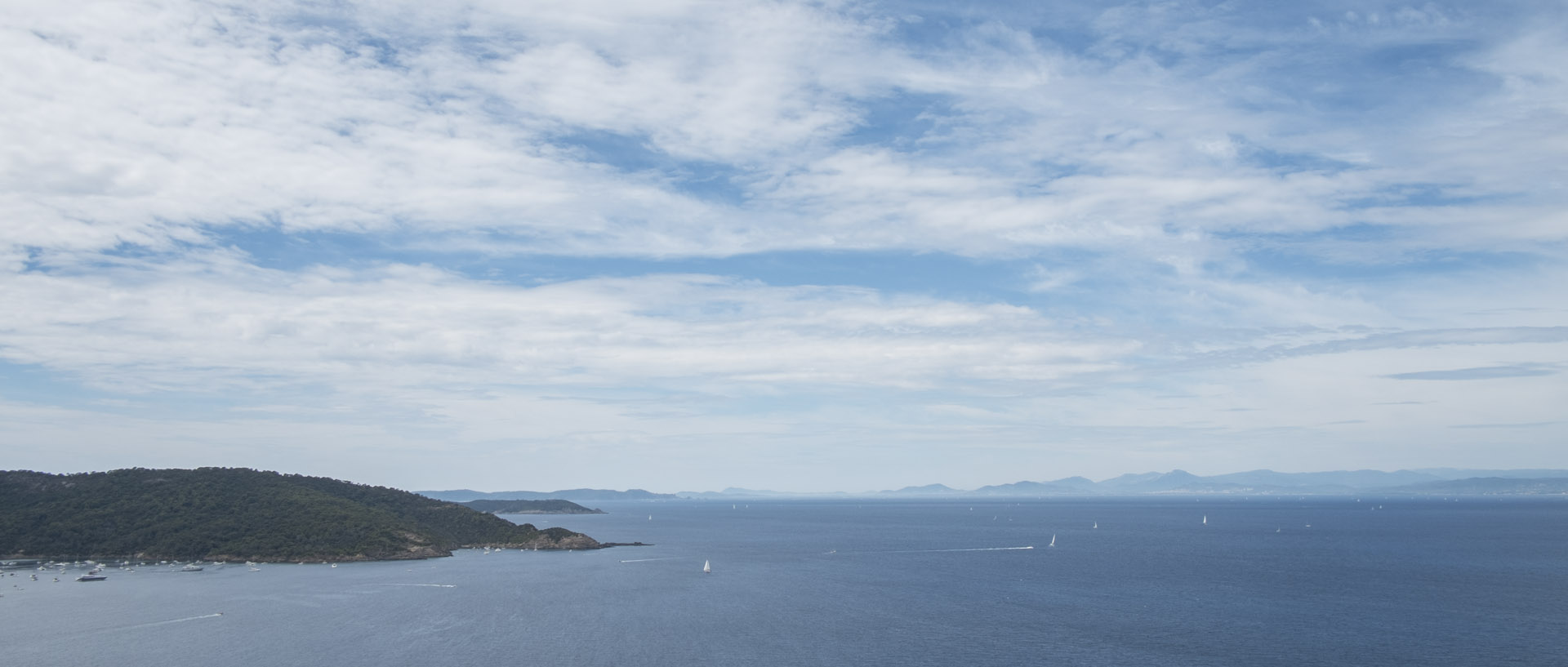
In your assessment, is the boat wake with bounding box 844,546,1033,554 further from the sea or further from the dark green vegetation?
the dark green vegetation

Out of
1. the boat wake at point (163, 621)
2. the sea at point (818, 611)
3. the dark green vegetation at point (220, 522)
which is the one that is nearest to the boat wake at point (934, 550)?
the sea at point (818, 611)

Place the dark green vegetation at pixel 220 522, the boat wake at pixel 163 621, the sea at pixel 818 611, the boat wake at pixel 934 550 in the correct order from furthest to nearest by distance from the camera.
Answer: the boat wake at pixel 934 550, the dark green vegetation at pixel 220 522, the boat wake at pixel 163 621, the sea at pixel 818 611

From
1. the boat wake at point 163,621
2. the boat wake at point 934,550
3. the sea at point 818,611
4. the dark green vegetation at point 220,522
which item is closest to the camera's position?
the sea at point 818,611

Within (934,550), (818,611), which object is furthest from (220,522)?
(934,550)

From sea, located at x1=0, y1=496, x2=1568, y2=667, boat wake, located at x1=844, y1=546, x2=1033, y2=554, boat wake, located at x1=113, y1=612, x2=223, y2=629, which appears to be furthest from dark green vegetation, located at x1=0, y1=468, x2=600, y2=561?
boat wake, located at x1=113, y1=612, x2=223, y2=629

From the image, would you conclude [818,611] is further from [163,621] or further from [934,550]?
[934,550]

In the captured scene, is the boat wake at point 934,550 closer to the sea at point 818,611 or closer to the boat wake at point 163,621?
the sea at point 818,611

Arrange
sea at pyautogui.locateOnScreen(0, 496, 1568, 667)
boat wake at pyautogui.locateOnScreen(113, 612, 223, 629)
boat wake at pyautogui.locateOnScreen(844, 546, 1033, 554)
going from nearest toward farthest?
sea at pyautogui.locateOnScreen(0, 496, 1568, 667) → boat wake at pyautogui.locateOnScreen(113, 612, 223, 629) → boat wake at pyautogui.locateOnScreen(844, 546, 1033, 554)
